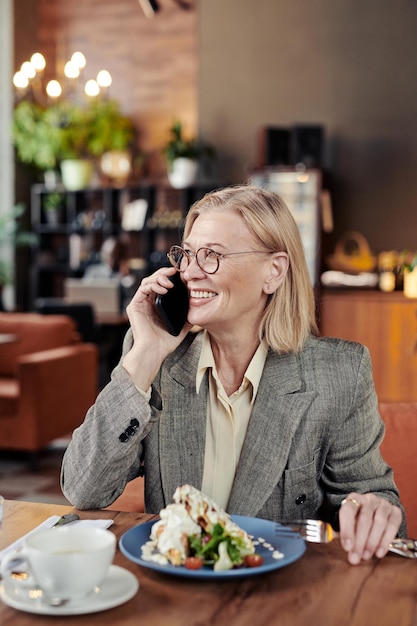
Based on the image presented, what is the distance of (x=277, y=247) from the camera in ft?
6.04

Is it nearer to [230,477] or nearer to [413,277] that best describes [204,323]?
[230,477]

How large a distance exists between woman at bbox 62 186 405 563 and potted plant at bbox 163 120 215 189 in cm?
657

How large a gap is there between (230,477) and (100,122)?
7.94 m

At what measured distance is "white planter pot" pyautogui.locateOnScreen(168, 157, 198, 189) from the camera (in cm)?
843

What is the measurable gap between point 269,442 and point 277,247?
441 millimetres

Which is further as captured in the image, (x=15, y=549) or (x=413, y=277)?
(x=413, y=277)

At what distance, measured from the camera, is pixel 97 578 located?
1053 millimetres

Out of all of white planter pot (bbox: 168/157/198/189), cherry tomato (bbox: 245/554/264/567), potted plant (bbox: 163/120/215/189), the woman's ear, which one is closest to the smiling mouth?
the woman's ear

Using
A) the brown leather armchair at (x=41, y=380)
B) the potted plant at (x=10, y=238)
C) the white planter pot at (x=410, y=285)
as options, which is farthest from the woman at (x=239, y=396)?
the potted plant at (x=10, y=238)

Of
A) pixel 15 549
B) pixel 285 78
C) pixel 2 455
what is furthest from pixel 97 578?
pixel 285 78

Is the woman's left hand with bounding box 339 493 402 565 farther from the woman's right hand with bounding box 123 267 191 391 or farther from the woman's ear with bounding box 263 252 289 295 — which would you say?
the woman's ear with bounding box 263 252 289 295

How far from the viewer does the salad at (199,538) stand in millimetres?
1193

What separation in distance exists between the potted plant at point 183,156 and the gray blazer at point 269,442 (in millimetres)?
6688

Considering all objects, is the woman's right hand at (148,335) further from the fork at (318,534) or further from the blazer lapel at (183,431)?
the fork at (318,534)
